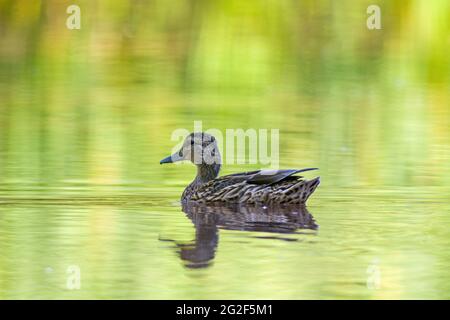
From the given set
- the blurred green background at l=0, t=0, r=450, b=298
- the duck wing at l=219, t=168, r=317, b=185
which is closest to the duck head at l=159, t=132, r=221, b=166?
the blurred green background at l=0, t=0, r=450, b=298

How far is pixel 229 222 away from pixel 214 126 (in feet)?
14.7

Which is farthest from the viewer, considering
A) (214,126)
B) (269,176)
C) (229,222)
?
(214,126)

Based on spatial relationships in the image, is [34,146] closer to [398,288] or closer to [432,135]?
[432,135]

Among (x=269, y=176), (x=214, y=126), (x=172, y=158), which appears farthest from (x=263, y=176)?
(x=214, y=126)

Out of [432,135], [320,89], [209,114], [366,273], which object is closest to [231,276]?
[366,273]

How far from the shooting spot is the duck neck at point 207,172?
10.4 m

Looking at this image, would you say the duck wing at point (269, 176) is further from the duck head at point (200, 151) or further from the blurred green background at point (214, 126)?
the duck head at point (200, 151)

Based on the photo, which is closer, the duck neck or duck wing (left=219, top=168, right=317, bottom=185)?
duck wing (left=219, top=168, right=317, bottom=185)

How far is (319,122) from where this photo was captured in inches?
531

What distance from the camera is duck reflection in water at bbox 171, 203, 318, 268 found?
7.56 meters

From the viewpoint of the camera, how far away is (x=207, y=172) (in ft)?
34.2

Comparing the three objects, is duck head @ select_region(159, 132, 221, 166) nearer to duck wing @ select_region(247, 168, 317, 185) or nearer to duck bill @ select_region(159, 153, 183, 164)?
duck bill @ select_region(159, 153, 183, 164)

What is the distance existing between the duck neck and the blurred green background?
228mm

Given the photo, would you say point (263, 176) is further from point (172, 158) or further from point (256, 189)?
point (172, 158)
